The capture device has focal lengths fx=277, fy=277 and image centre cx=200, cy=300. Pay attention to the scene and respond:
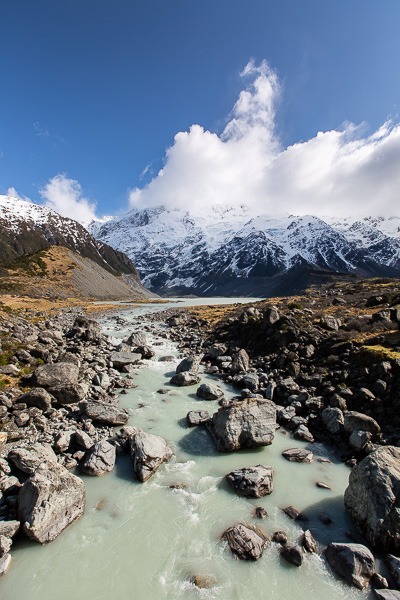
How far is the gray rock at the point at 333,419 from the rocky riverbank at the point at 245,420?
0.07 meters

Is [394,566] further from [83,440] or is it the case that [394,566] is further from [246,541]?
[83,440]

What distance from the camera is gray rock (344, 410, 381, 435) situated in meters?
15.1

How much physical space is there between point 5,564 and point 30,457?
12.6ft

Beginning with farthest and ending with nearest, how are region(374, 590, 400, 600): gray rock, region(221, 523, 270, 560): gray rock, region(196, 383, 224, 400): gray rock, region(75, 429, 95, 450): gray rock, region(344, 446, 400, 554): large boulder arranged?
region(196, 383, 224, 400): gray rock → region(75, 429, 95, 450): gray rock → region(344, 446, 400, 554): large boulder → region(221, 523, 270, 560): gray rock → region(374, 590, 400, 600): gray rock

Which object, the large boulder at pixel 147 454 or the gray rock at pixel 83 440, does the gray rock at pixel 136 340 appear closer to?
the gray rock at pixel 83 440

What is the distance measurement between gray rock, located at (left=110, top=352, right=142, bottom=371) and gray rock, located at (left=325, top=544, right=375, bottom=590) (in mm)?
21908

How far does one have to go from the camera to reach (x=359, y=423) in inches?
607

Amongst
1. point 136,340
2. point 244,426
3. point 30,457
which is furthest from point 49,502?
point 136,340

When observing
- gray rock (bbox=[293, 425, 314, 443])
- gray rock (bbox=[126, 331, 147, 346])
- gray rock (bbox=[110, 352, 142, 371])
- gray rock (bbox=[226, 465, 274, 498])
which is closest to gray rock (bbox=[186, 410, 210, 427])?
gray rock (bbox=[226, 465, 274, 498])

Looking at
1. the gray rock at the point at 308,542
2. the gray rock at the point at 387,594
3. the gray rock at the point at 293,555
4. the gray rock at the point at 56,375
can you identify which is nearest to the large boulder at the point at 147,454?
the gray rock at the point at 293,555

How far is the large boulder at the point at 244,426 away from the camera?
Result: 48.5ft

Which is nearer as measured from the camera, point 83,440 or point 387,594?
point 387,594

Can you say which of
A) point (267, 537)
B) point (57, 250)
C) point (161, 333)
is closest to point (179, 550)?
point (267, 537)

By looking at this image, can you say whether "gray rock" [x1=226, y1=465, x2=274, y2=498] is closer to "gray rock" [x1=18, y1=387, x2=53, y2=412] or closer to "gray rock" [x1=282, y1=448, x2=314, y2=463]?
"gray rock" [x1=282, y1=448, x2=314, y2=463]
